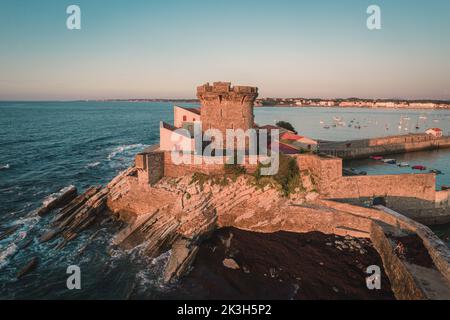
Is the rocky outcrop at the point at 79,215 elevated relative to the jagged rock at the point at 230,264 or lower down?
elevated

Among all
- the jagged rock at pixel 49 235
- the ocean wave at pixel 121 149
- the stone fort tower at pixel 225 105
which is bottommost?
the jagged rock at pixel 49 235

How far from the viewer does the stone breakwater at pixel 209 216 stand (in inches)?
527

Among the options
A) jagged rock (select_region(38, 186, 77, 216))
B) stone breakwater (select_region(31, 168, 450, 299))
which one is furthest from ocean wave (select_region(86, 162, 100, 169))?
stone breakwater (select_region(31, 168, 450, 299))

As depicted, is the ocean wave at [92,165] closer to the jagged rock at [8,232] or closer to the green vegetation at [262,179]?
the jagged rock at [8,232]

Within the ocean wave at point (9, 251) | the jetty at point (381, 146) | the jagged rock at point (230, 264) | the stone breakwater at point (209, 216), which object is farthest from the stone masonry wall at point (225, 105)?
the jetty at point (381, 146)

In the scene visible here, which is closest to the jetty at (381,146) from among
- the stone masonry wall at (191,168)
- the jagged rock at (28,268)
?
the stone masonry wall at (191,168)

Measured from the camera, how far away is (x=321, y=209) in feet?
50.6

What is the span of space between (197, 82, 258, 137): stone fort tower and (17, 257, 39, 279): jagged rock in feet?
41.5

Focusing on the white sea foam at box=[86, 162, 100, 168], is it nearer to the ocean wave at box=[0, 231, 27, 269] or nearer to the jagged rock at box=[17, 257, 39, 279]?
the ocean wave at box=[0, 231, 27, 269]

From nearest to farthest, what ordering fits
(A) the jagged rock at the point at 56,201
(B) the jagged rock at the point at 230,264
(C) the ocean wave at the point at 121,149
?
(B) the jagged rock at the point at 230,264 → (A) the jagged rock at the point at 56,201 → (C) the ocean wave at the point at 121,149

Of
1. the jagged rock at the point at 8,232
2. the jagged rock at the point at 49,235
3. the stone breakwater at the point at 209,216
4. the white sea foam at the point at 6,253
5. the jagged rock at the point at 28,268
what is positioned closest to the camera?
the jagged rock at the point at 28,268

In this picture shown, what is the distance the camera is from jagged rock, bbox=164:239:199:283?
12.4 m

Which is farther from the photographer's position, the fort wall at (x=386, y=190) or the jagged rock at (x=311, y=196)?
the fort wall at (x=386, y=190)

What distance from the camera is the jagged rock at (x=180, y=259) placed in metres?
12.4
